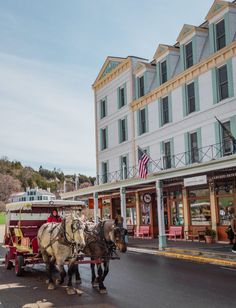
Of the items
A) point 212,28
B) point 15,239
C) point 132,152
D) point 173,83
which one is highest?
point 212,28

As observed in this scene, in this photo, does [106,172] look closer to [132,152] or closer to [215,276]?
[132,152]

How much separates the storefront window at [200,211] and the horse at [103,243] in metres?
13.4

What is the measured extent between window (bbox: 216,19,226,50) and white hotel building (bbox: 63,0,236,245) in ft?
0.17

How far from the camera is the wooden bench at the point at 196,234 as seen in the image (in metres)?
22.8

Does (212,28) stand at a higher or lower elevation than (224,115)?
higher

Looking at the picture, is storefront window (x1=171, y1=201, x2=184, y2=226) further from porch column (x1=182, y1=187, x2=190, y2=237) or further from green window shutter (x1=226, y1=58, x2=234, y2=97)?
Result: green window shutter (x1=226, y1=58, x2=234, y2=97)

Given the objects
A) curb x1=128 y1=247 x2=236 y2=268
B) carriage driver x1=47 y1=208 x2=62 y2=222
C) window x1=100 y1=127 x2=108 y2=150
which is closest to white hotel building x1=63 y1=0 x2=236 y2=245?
window x1=100 y1=127 x2=108 y2=150

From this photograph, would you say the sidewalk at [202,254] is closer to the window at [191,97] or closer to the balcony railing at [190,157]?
the balcony railing at [190,157]

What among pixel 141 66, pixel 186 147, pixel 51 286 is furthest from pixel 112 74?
pixel 51 286

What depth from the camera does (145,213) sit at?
29.4 m

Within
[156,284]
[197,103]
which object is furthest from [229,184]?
[156,284]

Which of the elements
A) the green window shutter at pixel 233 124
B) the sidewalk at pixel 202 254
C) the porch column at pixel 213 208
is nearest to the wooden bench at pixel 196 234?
the porch column at pixel 213 208

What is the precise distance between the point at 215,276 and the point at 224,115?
10774 millimetres

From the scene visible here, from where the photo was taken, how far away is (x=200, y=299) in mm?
9195
